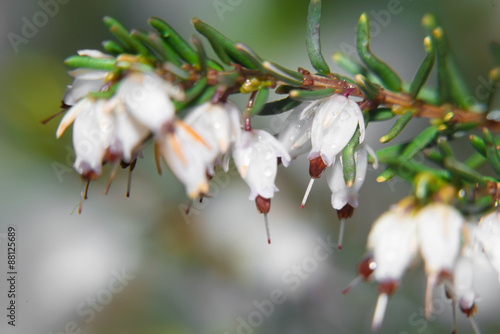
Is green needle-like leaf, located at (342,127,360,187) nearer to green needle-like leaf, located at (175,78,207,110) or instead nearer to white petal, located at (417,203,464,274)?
white petal, located at (417,203,464,274)

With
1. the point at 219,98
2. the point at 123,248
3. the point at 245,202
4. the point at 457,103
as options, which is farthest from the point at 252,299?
the point at 219,98

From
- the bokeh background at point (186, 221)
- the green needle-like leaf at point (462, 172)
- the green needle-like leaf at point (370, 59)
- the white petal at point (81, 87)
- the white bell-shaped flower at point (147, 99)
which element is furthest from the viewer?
the bokeh background at point (186, 221)

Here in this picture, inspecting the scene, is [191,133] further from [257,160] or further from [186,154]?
[257,160]

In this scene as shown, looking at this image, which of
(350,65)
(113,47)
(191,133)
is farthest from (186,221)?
(191,133)

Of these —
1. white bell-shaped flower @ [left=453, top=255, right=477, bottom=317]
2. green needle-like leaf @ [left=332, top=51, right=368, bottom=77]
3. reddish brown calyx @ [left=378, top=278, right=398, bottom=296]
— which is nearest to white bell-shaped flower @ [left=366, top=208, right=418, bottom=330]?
reddish brown calyx @ [left=378, top=278, right=398, bottom=296]

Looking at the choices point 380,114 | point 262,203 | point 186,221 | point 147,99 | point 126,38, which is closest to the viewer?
point 147,99

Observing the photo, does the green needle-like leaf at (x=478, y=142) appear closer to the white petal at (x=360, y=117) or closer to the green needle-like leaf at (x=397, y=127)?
the green needle-like leaf at (x=397, y=127)

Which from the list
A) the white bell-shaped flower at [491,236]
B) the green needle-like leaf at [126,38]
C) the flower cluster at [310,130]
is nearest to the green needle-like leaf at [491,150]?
the flower cluster at [310,130]
